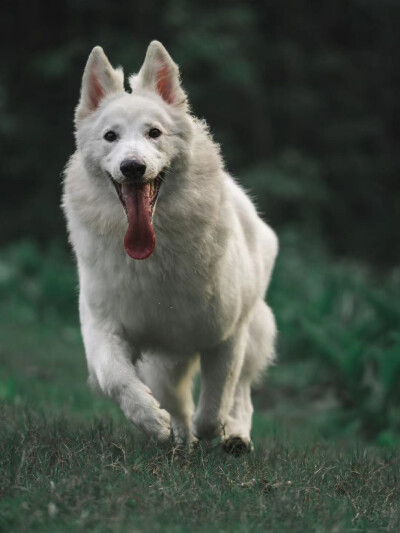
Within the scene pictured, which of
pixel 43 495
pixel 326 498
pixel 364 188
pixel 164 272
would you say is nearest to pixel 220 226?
pixel 164 272

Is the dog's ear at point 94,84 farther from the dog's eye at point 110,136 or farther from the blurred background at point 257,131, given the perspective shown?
the blurred background at point 257,131

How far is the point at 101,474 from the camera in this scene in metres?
3.96

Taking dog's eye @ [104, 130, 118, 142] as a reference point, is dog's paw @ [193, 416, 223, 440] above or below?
below

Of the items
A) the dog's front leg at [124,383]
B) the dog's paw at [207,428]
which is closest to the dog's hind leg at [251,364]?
the dog's paw at [207,428]

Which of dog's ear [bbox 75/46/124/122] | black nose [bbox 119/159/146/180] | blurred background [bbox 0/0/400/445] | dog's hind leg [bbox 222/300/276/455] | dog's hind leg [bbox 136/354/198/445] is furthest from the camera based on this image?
blurred background [bbox 0/0/400/445]

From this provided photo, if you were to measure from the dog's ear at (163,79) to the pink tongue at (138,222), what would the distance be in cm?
72

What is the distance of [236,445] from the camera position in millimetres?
5223

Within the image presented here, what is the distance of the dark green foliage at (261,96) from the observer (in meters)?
18.4

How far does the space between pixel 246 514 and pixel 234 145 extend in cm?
1667

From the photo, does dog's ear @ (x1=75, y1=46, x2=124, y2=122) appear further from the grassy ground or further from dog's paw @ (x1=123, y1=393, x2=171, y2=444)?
the grassy ground

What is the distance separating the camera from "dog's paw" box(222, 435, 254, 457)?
5195mm

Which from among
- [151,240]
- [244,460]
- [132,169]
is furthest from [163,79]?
[244,460]

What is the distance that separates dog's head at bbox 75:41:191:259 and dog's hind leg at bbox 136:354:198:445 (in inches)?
49.3

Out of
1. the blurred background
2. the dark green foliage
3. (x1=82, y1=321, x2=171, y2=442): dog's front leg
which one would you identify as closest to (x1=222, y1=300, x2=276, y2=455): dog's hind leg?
(x1=82, y1=321, x2=171, y2=442): dog's front leg
